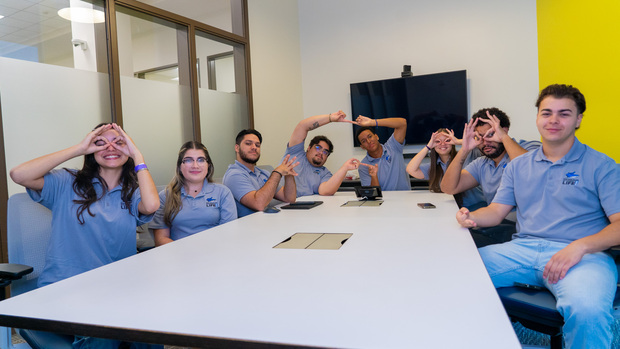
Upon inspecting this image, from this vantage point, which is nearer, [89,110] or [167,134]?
[89,110]

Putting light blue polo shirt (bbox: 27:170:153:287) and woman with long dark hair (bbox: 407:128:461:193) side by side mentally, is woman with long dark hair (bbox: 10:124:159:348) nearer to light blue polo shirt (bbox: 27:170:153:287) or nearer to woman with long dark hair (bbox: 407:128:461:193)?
light blue polo shirt (bbox: 27:170:153:287)

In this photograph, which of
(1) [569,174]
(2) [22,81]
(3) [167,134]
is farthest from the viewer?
(3) [167,134]

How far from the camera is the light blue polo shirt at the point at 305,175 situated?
3.64m

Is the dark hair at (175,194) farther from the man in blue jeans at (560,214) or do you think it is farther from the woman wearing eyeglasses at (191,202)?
the man in blue jeans at (560,214)

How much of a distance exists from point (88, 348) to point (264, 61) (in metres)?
4.28

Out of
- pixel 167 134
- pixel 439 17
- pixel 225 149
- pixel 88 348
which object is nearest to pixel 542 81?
pixel 439 17

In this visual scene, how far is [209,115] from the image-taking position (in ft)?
14.1

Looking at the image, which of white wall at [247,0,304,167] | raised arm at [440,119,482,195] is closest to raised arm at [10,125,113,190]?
raised arm at [440,119,482,195]

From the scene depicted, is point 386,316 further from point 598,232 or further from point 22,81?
point 22,81

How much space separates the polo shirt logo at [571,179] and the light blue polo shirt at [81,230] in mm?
1957

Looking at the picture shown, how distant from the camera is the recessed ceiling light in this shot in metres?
3.03

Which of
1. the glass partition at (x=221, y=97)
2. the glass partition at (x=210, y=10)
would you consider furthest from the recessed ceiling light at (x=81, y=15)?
the glass partition at (x=210, y=10)

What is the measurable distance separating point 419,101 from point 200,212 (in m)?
3.58

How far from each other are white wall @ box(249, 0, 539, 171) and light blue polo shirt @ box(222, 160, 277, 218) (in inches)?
75.9
